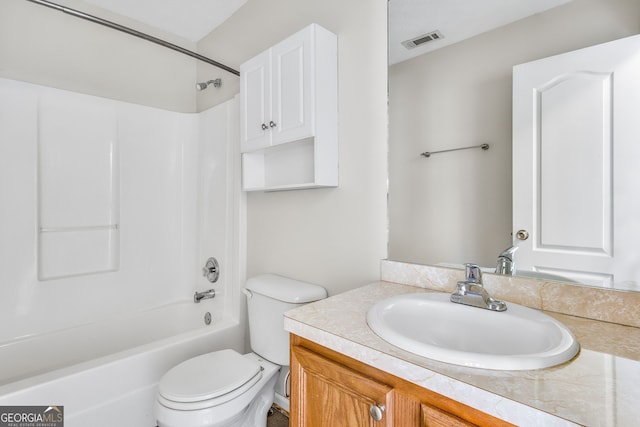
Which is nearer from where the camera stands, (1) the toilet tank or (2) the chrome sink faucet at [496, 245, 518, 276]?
(2) the chrome sink faucet at [496, 245, 518, 276]

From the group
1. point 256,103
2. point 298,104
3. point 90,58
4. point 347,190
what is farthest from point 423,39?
point 90,58

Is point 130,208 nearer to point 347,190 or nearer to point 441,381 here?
point 347,190

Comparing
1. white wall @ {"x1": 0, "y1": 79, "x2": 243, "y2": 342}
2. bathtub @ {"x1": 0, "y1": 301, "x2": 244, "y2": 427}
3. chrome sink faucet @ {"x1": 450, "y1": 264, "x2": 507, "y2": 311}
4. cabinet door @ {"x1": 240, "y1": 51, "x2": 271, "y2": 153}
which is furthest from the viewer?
white wall @ {"x1": 0, "y1": 79, "x2": 243, "y2": 342}

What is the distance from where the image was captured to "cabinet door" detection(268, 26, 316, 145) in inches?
54.4

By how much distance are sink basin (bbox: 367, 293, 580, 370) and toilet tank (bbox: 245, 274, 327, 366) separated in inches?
22.1

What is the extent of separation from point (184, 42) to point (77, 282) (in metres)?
1.92

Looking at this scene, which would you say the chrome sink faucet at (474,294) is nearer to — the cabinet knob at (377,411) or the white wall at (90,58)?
the cabinet knob at (377,411)

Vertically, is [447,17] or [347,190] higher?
[447,17]

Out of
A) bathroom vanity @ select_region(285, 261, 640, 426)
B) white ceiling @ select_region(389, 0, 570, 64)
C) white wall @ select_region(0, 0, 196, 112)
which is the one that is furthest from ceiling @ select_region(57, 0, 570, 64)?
white wall @ select_region(0, 0, 196, 112)

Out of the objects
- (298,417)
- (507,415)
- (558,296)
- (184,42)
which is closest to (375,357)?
(507,415)

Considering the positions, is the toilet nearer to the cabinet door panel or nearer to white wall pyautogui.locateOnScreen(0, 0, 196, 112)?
the cabinet door panel

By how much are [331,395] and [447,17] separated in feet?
4.24

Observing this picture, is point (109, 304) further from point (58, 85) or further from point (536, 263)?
point (536, 263)

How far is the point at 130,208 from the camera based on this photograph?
7.13ft
